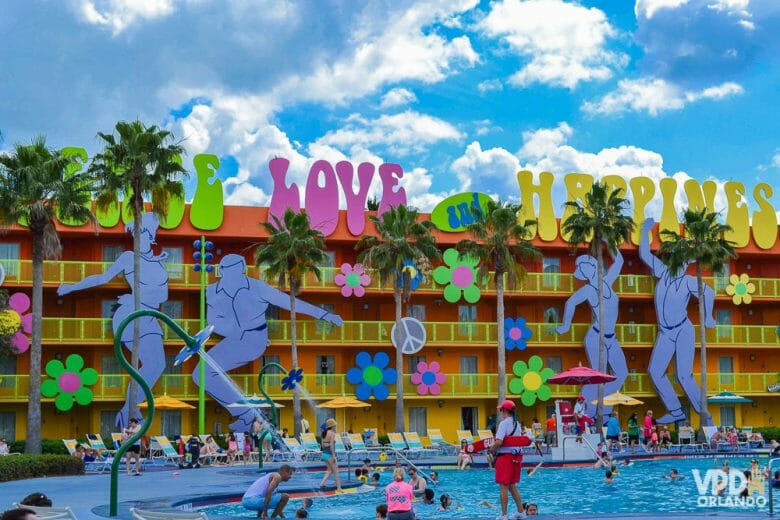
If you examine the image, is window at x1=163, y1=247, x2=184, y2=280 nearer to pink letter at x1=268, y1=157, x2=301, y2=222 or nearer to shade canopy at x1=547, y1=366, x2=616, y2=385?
pink letter at x1=268, y1=157, x2=301, y2=222

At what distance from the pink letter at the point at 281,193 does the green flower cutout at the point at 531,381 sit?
13098 mm

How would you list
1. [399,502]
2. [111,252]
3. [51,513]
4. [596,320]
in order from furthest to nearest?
[596,320], [111,252], [399,502], [51,513]

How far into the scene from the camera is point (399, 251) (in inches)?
1714

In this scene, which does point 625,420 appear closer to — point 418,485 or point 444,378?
point 444,378

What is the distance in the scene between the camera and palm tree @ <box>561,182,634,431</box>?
4691cm

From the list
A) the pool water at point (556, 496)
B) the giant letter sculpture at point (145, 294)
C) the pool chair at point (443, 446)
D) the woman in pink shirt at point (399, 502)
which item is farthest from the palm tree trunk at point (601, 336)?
the woman in pink shirt at point (399, 502)

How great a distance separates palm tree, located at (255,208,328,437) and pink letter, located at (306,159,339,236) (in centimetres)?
413

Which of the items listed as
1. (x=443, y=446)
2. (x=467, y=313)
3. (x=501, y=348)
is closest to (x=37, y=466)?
(x=443, y=446)

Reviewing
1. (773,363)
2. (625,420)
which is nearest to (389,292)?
(625,420)

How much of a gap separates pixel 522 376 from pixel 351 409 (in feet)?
27.3

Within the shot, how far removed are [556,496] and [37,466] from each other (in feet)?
45.3

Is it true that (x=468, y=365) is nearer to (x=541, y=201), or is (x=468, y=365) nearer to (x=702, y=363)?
(x=541, y=201)

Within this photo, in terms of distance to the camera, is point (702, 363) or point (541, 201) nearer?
point (702, 363)

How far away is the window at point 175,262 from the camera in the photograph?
46.0 m
